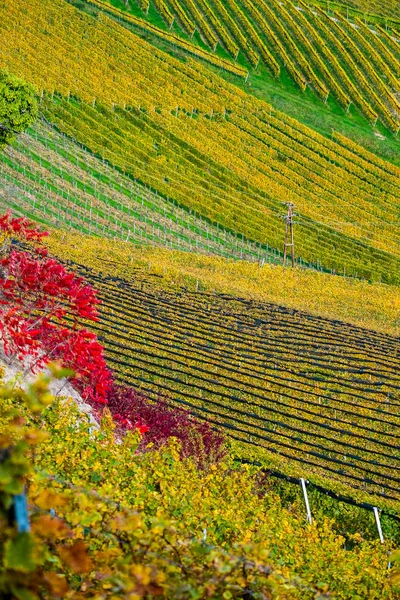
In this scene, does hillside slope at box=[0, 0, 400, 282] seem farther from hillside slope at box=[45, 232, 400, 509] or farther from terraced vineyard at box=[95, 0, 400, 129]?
hillside slope at box=[45, 232, 400, 509]

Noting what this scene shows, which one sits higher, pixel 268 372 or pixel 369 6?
pixel 369 6

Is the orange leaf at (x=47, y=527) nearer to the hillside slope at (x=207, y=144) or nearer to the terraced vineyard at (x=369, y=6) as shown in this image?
the hillside slope at (x=207, y=144)

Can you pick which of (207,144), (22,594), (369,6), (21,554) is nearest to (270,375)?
(22,594)

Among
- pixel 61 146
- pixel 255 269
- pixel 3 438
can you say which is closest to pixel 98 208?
pixel 61 146

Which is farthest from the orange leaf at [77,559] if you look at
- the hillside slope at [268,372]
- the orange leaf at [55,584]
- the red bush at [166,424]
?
the hillside slope at [268,372]

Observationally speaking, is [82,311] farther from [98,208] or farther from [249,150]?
[249,150]

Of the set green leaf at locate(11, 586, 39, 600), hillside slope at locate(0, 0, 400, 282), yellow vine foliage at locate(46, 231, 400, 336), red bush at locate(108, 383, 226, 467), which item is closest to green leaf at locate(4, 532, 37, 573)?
green leaf at locate(11, 586, 39, 600)

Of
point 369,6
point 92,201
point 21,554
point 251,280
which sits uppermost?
point 369,6

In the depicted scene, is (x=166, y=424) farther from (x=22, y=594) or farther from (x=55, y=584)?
(x=22, y=594)
